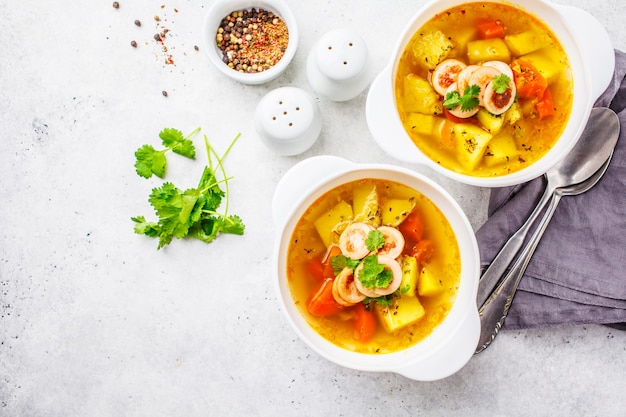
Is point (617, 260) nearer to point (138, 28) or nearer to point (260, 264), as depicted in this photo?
point (260, 264)

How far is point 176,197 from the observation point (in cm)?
197

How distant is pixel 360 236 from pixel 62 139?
3.88 ft

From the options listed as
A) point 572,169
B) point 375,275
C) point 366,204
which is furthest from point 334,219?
point 572,169

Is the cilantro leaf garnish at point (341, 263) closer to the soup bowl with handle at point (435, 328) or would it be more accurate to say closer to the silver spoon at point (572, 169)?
the soup bowl with handle at point (435, 328)

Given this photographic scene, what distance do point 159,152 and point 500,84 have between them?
113 centimetres

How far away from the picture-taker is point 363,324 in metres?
1.69

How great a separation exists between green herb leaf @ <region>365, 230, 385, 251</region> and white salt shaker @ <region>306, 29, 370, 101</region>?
52cm

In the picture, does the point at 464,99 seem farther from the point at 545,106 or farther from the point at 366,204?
the point at 366,204

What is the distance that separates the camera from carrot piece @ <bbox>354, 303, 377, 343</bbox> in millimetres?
1689

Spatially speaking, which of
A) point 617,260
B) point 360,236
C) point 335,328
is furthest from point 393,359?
point 617,260

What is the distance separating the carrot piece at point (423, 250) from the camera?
171cm

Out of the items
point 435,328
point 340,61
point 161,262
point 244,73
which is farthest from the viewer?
point 161,262

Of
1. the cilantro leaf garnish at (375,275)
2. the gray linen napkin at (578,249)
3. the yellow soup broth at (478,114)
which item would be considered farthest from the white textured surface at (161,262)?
the cilantro leaf garnish at (375,275)

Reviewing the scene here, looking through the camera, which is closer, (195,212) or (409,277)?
(409,277)
